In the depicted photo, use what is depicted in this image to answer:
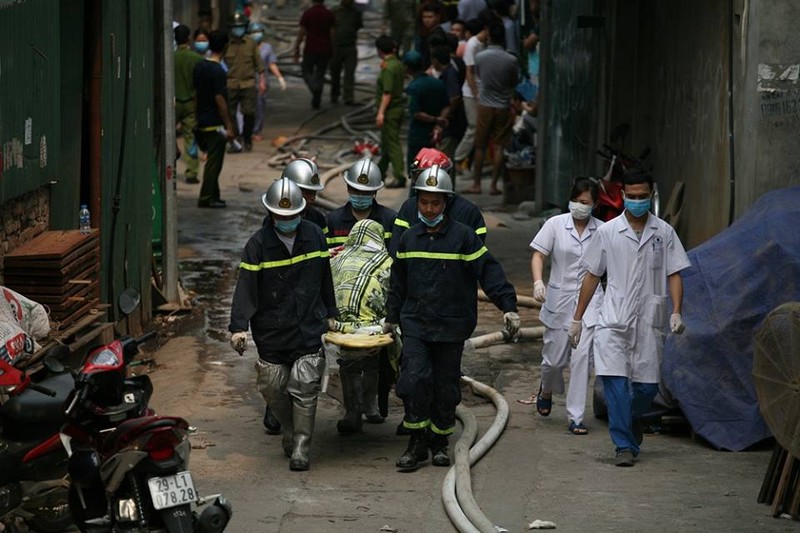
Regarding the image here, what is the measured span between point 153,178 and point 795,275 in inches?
275

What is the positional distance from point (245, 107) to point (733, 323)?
16162 mm

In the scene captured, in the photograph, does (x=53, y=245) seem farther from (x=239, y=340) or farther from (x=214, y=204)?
(x=214, y=204)

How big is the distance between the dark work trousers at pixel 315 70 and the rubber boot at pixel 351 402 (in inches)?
756

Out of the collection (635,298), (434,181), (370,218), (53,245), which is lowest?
(635,298)

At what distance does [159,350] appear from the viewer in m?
13.4

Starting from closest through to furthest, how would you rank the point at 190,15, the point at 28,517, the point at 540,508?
the point at 28,517
the point at 540,508
the point at 190,15

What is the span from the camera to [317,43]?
29281 mm

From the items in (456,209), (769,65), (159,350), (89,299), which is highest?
(769,65)

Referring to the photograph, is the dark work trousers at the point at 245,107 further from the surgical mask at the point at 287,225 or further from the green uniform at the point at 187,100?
the surgical mask at the point at 287,225

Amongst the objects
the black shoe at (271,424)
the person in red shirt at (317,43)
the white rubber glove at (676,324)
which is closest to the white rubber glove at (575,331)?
the white rubber glove at (676,324)

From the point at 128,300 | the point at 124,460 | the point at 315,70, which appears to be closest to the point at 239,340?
the point at 128,300

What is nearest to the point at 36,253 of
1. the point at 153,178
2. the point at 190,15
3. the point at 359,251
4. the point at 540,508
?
the point at 359,251

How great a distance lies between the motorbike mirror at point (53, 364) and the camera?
7594 mm

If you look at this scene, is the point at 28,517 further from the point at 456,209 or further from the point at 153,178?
the point at 153,178
